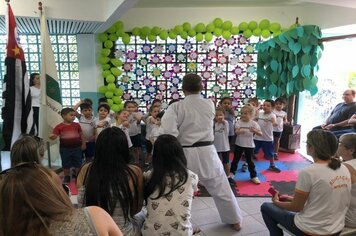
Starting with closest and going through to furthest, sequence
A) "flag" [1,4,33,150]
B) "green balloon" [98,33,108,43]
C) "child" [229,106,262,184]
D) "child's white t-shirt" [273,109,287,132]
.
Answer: "flag" [1,4,33,150] < "child" [229,106,262,184] < "child's white t-shirt" [273,109,287,132] < "green balloon" [98,33,108,43]

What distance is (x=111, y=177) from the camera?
154 cm

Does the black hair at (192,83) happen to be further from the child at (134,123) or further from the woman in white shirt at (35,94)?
the woman in white shirt at (35,94)

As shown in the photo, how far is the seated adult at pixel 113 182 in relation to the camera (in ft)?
5.01

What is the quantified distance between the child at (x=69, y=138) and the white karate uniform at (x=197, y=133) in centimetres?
158

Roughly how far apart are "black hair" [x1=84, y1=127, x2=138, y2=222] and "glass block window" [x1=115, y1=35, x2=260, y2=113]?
369 centimetres

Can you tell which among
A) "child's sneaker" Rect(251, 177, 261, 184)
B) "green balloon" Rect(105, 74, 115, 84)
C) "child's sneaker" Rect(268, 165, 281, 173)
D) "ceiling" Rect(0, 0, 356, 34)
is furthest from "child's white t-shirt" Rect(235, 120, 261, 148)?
"green balloon" Rect(105, 74, 115, 84)

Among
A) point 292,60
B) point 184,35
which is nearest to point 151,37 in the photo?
point 184,35

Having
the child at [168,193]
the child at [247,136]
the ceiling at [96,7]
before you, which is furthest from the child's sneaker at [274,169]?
the child at [168,193]

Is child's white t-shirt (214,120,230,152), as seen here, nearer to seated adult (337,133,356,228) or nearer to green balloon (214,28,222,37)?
seated adult (337,133,356,228)

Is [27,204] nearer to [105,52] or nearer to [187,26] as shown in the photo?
[105,52]

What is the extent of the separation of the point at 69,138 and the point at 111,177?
2113mm

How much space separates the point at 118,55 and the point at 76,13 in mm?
1398

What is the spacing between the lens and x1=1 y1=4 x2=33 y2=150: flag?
118 inches

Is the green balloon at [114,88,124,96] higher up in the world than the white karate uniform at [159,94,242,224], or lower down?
higher up
